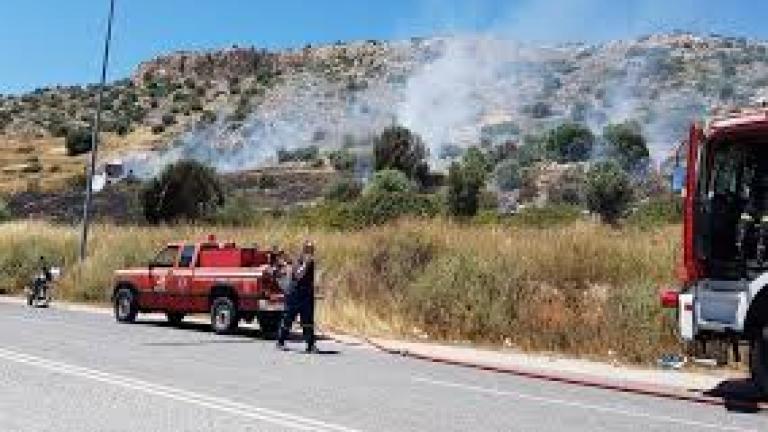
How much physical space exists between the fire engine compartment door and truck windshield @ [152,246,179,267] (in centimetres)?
1422

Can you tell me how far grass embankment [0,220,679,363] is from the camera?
70.4ft

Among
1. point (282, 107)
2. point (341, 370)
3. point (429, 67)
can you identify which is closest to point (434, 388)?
point (341, 370)

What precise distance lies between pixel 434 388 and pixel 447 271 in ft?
31.6

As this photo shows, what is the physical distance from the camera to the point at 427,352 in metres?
21.5

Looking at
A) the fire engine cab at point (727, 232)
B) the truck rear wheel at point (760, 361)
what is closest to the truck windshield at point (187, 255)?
the fire engine cab at point (727, 232)

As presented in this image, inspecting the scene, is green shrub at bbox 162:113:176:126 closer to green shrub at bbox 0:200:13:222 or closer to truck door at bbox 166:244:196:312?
green shrub at bbox 0:200:13:222

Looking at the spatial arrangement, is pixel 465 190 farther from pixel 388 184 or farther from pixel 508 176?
pixel 508 176

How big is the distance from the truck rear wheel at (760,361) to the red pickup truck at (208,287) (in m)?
11.2

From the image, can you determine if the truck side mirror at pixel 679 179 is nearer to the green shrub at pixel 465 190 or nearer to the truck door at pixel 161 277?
the truck door at pixel 161 277

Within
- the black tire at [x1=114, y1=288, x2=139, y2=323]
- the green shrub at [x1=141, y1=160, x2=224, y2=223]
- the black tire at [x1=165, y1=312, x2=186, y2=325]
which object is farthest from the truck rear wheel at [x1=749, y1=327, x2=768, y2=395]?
the green shrub at [x1=141, y1=160, x2=224, y2=223]

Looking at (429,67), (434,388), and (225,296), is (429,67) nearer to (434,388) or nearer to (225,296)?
(225,296)

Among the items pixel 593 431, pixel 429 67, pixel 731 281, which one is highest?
pixel 429 67

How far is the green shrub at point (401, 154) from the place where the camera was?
73.3 m

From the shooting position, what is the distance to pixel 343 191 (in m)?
60.0
